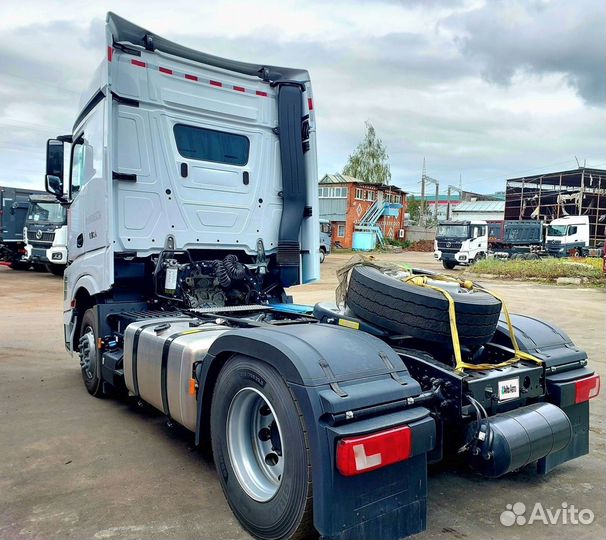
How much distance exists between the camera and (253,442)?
10.5 ft

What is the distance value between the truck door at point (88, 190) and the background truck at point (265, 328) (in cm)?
3

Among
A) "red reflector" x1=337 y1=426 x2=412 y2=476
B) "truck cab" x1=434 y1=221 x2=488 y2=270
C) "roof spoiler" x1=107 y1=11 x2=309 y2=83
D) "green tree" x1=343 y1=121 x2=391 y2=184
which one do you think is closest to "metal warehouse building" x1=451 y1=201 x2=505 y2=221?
"green tree" x1=343 y1=121 x2=391 y2=184

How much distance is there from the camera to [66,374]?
6293 mm

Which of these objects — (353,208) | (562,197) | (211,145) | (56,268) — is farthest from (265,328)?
(353,208)

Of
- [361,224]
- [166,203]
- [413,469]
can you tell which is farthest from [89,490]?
[361,224]

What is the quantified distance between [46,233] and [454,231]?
19.9 m

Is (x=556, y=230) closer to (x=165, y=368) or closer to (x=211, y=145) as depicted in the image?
(x=211, y=145)

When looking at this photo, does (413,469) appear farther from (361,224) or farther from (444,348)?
(361,224)

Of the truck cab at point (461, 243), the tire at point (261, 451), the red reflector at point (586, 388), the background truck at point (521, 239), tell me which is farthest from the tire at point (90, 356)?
the background truck at point (521, 239)

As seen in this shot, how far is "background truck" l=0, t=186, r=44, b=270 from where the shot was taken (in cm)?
2180

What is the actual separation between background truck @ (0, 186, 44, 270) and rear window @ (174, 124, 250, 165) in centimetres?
1866

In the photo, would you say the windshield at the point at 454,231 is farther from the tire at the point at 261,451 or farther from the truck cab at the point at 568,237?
the tire at the point at 261,451

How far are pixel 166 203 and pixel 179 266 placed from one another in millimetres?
630

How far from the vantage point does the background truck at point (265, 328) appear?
102 inches
